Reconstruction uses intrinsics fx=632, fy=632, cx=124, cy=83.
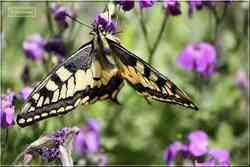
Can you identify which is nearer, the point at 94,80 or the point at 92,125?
the point at 94,80

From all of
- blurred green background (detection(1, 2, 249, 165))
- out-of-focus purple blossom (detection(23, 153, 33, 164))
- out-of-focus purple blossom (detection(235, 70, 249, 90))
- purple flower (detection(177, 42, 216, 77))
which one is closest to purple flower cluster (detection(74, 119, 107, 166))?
blurred green background (detection(1, 2, 249, 165))

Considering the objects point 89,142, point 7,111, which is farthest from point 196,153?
point 7,111

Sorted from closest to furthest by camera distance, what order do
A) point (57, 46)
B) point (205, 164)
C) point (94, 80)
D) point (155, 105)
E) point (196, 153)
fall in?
point (94, 80), point (205, 164), point (196, 153), point (57, 46), point (155, 105)

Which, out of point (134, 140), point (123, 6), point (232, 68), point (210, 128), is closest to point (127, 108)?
point (134, 140)

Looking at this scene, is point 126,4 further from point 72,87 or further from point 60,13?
point 72,87

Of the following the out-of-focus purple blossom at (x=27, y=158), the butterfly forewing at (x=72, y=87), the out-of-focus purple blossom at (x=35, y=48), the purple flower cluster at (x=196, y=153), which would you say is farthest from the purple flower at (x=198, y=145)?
the out-of-focus purple blossom at (x=35, y=48)

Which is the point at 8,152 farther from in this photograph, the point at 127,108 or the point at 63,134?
the point at 127,108
